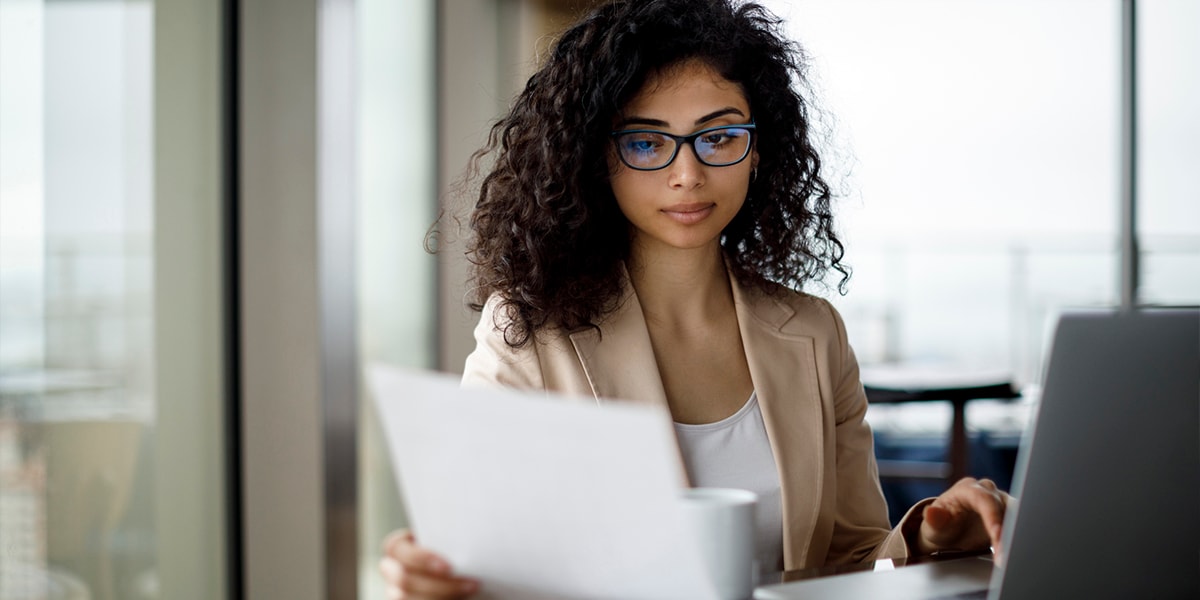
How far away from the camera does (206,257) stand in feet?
6.84

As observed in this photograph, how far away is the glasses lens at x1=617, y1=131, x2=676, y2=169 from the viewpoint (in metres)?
1.46

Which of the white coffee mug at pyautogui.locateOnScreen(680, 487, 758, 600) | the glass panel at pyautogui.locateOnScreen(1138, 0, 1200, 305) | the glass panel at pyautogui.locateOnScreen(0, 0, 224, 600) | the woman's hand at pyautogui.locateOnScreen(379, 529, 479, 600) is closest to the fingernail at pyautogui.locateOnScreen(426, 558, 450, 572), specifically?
the woman's hand at pyautogui.locateOnScreen(379, 529, 479, 600)

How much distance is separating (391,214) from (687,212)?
1.91 metres

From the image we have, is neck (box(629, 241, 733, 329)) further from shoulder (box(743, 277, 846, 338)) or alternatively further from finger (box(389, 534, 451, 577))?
finger (box(389, 534, 451, 577))

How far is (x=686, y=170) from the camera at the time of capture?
4.66ft

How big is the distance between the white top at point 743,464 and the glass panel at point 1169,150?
3.66 metres

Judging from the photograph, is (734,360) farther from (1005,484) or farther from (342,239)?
(1005,484)

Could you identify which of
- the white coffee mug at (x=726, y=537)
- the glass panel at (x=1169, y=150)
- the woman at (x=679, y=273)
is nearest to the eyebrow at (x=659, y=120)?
the woman at (x=679, y=273)

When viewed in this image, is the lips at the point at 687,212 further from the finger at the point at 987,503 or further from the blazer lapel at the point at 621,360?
the finger at the point at 987,503

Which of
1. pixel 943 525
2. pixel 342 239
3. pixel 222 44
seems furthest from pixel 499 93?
pixel 943 525

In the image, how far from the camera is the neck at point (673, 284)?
62.5 inches

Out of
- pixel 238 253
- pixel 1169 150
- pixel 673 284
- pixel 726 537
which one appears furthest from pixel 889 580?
pixel 1169 150

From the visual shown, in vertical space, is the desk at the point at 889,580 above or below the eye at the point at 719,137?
below

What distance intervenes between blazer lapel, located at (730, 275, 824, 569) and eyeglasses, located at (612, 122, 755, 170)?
272 millimetres
